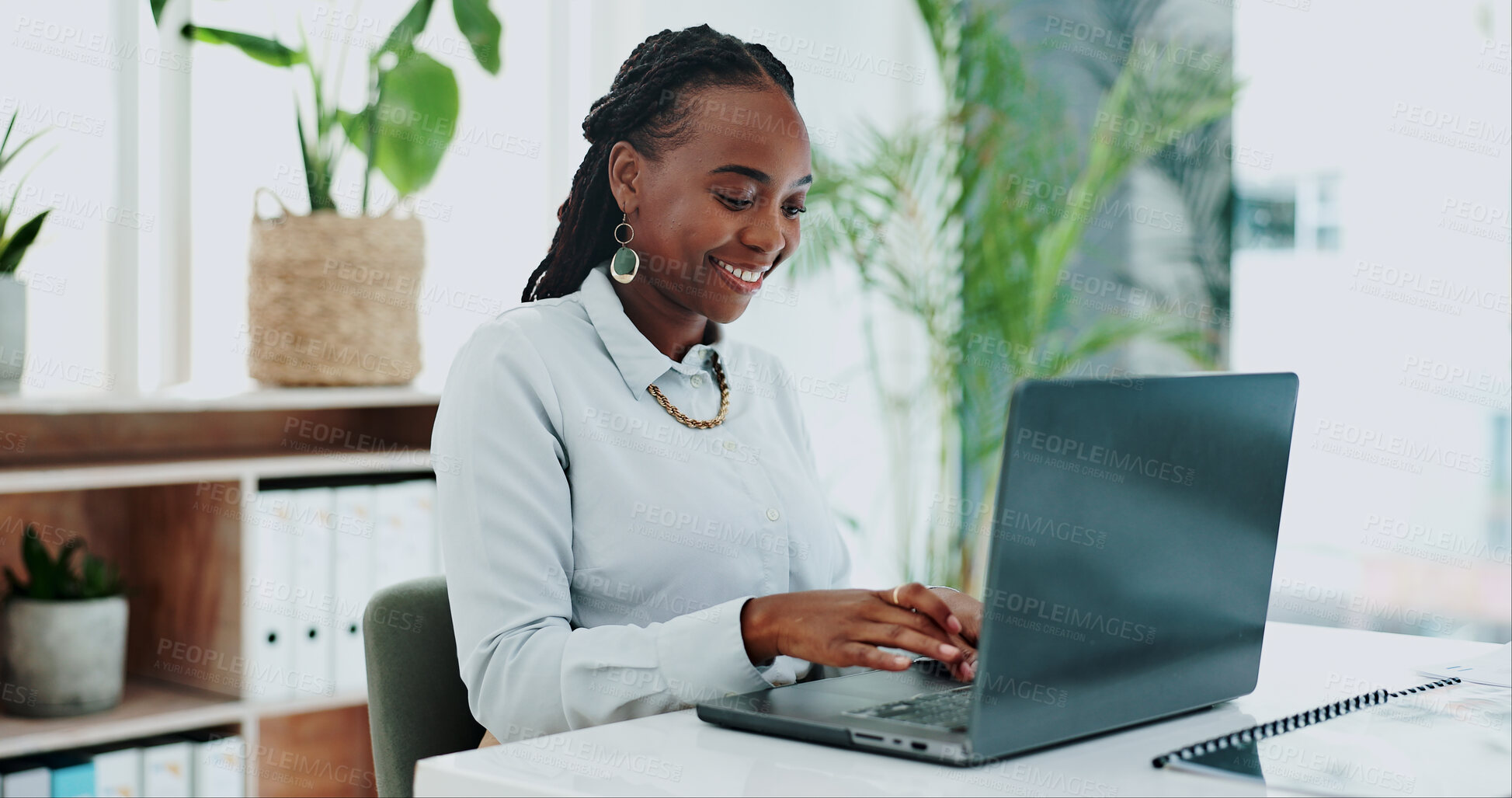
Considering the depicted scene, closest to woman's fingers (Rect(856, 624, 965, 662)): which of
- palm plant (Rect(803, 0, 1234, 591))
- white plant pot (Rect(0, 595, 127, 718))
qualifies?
white plant pot (Rect(0, 595, 127, 718))

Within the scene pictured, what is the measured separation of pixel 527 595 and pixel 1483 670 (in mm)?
923

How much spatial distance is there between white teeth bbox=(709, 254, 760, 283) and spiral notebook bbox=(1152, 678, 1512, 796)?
0.74m

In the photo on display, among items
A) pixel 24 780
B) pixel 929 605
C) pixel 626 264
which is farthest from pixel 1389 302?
pixel 24 780

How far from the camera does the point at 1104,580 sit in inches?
35.2

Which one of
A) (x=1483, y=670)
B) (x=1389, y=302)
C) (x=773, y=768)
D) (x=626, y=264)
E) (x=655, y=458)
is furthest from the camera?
(x=1389, y=302)

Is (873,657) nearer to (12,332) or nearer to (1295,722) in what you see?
(1295,722)

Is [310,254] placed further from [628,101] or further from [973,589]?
[973,589]

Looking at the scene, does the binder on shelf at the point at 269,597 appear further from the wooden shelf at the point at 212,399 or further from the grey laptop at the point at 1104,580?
the grey laptop at the point at 1104,580

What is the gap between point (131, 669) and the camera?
221 centimetres

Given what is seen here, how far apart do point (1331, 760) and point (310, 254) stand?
176cm

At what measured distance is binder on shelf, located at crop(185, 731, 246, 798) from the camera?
203cm

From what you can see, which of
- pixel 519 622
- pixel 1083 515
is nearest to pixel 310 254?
pixel 519 622

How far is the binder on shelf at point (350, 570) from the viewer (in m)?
2.18

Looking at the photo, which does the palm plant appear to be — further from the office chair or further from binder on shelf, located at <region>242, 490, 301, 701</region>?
the office chair
